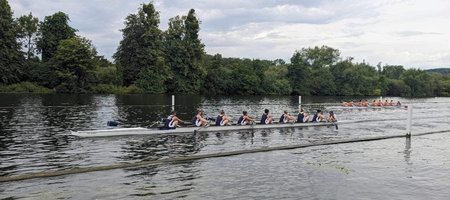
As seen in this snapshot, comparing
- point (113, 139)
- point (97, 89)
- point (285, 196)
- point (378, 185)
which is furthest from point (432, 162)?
point (97, 89)

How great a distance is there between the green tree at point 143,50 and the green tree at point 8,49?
2437cm

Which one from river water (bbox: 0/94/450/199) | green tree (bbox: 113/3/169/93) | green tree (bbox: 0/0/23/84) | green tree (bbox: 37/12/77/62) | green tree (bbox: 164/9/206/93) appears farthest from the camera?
green tree (bbox: 164/9/206/93)

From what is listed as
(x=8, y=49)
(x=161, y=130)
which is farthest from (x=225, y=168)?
(x=8, y=49)

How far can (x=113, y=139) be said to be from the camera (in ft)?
91.6

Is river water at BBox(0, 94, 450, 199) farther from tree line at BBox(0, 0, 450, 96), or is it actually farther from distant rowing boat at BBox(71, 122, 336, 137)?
tree line at BBox(0, 0, 450, 96)

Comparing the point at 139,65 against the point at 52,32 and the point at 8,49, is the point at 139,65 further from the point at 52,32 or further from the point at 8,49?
the point at 8,49

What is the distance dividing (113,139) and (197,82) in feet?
302

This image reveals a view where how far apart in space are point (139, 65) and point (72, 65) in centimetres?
1961

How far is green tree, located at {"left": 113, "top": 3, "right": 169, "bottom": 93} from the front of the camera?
111 meters

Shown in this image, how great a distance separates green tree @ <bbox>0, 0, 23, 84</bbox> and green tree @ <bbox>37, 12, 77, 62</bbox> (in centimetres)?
744

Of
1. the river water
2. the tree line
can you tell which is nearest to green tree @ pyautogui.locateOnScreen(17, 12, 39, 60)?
the tree line

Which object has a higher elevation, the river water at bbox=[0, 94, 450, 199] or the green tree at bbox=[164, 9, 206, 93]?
the green tree at bbox=[164, 9, 206, 93]

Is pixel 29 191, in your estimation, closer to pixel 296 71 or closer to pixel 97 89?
pixel 97 89

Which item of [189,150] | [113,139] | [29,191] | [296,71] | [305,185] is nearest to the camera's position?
[29,191]
